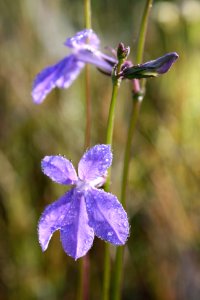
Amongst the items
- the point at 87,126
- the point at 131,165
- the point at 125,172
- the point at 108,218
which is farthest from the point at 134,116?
the point at 131,165

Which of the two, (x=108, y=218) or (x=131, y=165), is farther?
(x=131, y=165)

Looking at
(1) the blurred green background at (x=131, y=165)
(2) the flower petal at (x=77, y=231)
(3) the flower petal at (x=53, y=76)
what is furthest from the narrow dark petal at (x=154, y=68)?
(1) the blurred green background at (x=131, y=165)

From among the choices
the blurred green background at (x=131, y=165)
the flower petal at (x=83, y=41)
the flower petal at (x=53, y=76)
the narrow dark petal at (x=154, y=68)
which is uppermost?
the flower petal at (x=83, y=41)

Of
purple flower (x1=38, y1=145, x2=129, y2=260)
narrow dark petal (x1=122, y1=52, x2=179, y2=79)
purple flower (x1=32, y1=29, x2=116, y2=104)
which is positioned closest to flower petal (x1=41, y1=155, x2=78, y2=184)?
purple flower (x1=38, y1=145, x2=129, y2=260)

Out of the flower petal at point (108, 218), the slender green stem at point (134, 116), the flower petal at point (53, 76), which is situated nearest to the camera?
the flower petal at point (108, 218)

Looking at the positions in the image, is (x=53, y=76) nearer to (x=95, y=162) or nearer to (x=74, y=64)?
(x=74, y=64)

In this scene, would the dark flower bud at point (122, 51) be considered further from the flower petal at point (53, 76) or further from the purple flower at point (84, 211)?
the flower petal at point (53, 76)
